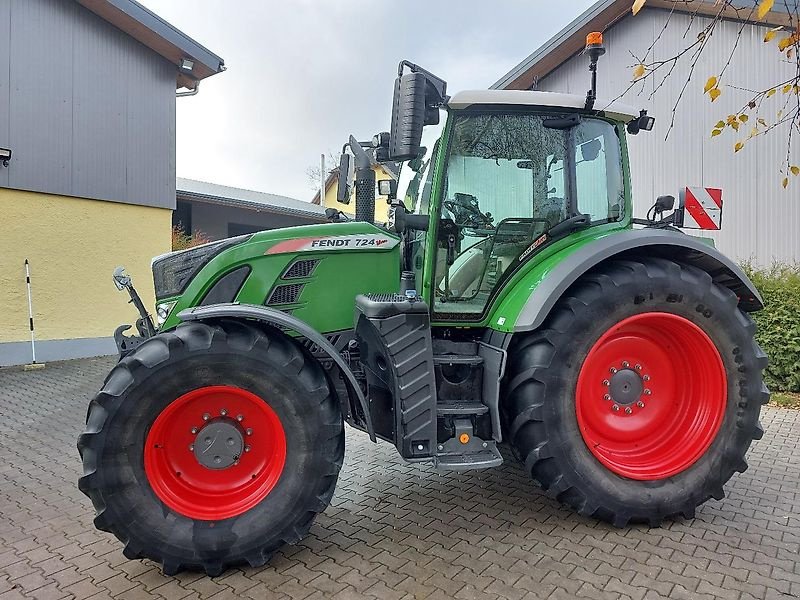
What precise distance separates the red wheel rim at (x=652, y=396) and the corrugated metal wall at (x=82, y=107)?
868 cm

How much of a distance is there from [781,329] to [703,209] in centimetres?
190

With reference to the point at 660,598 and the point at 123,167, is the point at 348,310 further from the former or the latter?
the point at 123,167

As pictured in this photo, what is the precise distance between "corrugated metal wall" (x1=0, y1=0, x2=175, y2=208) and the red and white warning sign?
8479 mm

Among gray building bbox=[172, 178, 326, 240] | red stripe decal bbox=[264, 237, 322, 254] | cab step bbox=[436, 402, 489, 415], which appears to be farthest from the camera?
gray building bbox=[172, 178, 326, 240]

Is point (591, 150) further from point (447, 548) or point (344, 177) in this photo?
point (447, 548)

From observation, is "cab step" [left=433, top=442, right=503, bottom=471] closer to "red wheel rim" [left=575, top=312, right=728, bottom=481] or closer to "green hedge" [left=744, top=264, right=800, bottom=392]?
"red wheel rim" [left=575, top=312, right=728, bottom=481]

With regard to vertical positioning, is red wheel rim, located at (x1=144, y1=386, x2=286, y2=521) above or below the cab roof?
below

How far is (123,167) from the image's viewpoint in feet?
31.2

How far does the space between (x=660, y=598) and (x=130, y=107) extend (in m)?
10.3

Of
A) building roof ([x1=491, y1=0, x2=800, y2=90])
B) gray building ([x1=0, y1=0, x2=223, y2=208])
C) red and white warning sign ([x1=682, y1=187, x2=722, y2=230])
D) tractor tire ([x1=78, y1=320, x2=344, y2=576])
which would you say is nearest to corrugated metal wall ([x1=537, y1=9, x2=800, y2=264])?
building roof ([x1=491, y1=0, x2=800, y2=90])

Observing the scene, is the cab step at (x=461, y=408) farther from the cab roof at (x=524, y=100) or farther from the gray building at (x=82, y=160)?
the gray building at (x=82, y=160)

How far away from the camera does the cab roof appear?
10.5 ft

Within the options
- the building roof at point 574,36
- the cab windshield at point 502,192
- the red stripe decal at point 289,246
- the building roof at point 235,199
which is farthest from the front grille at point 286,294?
the building roof at point 235,199

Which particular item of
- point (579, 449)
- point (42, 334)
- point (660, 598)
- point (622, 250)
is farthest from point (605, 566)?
point (42, 334)
